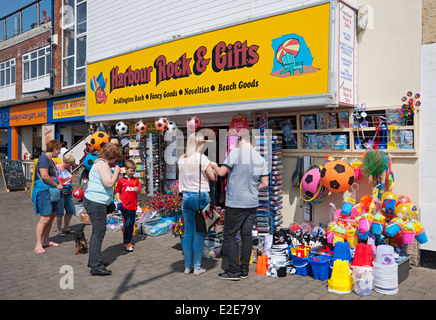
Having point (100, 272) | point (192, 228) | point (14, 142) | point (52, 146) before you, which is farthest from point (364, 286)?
point (14, 142)

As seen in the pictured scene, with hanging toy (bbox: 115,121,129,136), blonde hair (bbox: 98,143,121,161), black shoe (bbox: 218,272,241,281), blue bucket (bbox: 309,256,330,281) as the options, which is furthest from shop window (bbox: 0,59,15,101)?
blue bucket (bbox: 309,256,330,281)

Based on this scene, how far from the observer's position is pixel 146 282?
4.91 metres

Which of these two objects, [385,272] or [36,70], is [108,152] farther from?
[36,70]

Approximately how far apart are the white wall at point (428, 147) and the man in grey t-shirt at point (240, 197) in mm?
2602

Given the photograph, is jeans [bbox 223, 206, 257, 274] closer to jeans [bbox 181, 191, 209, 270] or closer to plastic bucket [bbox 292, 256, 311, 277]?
jeans [bbox 181, 191, 209, 270]

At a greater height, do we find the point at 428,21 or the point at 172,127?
the point at 428,21

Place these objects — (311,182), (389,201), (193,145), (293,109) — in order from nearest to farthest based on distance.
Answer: (193,145)
(389,201)
(311,182)
(293,109)

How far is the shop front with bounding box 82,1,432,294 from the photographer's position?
18.7 feet

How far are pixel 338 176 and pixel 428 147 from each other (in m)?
1.42

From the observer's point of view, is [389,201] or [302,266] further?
[389,201]

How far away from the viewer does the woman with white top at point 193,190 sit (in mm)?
5074

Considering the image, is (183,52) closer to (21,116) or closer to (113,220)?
(113,220)

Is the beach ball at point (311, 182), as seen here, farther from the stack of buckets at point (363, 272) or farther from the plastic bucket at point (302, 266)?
the stack of buckets at point (363, 272)

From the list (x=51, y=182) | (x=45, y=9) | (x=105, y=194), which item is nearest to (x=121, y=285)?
(x=105, y=194)
